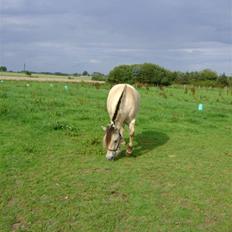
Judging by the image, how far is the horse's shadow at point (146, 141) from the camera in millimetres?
8486

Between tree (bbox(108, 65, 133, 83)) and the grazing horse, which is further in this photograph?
tree (bbox(108, 65, 133, 83))

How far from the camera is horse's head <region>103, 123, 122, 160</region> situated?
739 centimetres

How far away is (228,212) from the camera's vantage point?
5.58 metres

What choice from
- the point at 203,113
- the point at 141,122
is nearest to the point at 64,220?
the point at 141,122

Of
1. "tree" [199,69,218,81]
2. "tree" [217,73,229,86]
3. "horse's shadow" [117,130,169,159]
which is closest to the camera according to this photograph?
"horse's shadow" [117,130,169,159]

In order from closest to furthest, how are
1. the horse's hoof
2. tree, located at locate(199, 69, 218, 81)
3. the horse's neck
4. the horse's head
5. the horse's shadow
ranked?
the horse's head < the horse's neck < the horse's hoof < the horse's shadow < tree, located at locate(199, 69, 218, 81)

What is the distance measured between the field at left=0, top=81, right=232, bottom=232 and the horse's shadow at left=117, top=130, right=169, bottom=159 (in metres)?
0.03

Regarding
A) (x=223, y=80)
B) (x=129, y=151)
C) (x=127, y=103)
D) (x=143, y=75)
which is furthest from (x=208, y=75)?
(x=129, y=151)

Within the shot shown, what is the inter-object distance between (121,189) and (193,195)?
3.95 ft

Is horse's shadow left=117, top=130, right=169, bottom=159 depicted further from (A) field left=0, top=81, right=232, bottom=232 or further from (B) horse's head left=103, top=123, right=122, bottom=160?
(B) horse's head left=103, top=123, right=122, bottom=160

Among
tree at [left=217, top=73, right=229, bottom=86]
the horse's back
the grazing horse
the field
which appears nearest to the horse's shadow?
the field

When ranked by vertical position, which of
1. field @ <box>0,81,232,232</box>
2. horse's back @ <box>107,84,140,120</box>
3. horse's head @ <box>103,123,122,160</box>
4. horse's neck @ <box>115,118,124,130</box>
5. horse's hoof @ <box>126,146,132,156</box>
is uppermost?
horse's back @ <box>107,84,140,120</box>

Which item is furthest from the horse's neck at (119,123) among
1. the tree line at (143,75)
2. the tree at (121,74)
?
the tree at (121,74)

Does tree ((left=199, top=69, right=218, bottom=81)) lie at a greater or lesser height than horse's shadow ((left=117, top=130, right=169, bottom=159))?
greater
